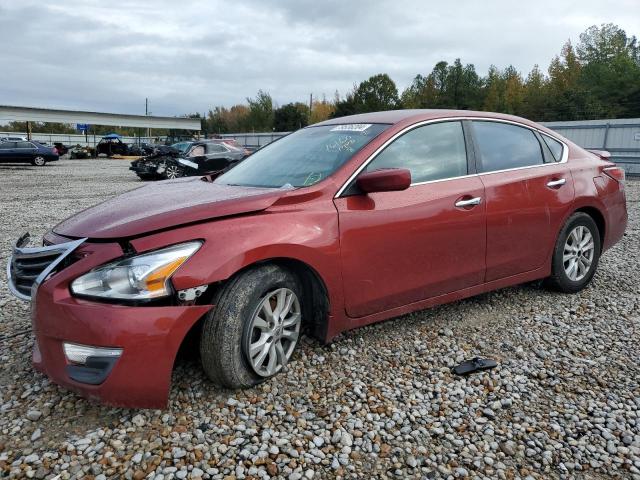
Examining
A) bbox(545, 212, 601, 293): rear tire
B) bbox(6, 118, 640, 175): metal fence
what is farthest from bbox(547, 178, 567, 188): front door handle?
bbox(6, 118, 640, 175): metal fence

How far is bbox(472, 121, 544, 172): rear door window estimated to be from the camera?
3767 millimetres

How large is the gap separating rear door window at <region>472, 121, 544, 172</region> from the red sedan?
0.04ft

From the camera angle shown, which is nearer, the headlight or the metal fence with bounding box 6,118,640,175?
the headlight

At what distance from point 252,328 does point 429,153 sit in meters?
1.77

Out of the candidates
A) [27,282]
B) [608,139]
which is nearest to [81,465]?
[27,282]

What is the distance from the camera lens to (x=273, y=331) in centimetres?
281

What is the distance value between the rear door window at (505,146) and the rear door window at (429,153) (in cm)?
20

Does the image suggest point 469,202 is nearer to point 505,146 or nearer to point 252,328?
point 505,146

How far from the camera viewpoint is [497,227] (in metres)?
3.64

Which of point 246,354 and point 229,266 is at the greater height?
point 229,266

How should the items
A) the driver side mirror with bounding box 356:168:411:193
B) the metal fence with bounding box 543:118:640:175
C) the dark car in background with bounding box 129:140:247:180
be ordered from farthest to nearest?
the metal fence with bounding box 543:118:640:175 < the dark car in background with bounding box 129:140:247:180 < the driver side mirror with bounding box 356:168:411:193

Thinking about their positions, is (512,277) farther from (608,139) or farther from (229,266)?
(608,139)

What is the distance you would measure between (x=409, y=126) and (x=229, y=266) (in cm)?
170

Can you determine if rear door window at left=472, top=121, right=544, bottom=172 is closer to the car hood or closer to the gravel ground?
the gravel ground
